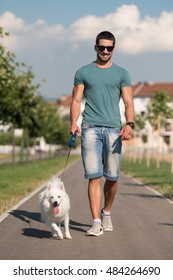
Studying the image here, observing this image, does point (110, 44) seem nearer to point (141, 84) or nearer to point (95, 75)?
point (95, 75)

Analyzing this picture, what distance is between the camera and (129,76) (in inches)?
354

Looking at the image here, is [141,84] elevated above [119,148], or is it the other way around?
[141,84]

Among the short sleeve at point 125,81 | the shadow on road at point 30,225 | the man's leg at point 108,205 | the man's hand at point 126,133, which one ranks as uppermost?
the short sleeve at point 125,81

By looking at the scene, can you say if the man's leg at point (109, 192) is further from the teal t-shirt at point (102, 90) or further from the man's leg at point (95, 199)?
the teal t-shirt at point (102, 90)

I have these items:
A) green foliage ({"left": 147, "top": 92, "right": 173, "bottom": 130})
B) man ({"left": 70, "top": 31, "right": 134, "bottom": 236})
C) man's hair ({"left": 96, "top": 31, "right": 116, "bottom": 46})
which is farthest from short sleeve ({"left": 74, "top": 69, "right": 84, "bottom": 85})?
green foliage ({"left": 147, "top": 92, "right": 173, "bottom": 130})

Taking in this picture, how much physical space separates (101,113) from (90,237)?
5.38 feet

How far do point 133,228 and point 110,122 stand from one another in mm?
1833

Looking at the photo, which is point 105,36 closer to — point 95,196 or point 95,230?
point 95,196

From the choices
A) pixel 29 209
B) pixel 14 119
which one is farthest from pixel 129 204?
pixel 14 119

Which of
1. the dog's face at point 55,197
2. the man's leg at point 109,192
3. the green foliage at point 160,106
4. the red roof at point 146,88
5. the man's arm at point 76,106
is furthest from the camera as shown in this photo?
the red roof at point 146,88

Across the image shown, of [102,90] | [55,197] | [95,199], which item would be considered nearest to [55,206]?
[55,197]

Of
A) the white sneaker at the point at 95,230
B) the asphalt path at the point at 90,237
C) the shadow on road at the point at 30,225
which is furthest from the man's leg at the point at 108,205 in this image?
the white sneaker at the point at 95,230

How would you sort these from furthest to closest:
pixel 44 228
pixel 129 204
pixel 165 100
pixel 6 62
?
1. pixel 165 100
2. pixel 6 62
3. pixel 129 204
4. pixel 44 228

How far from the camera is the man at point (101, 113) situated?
349 inches
